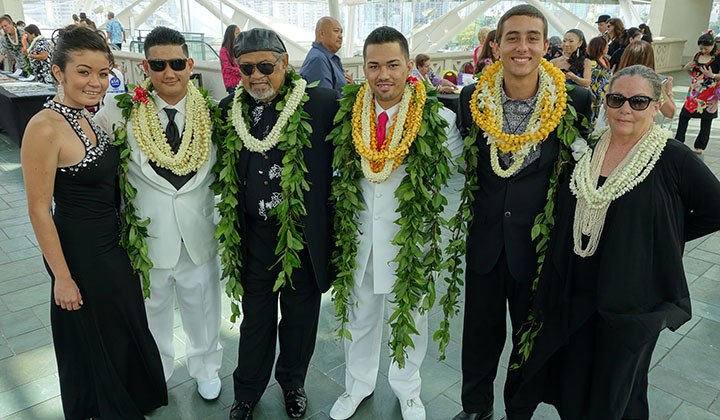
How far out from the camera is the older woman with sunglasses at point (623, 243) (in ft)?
6.91

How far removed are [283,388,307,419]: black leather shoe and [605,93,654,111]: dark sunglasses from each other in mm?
2216

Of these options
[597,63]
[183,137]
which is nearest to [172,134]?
[183,137]

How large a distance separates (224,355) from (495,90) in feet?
7.99

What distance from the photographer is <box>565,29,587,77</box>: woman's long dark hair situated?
22.2ft

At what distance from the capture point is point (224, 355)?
11.6ft

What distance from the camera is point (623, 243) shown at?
7.03ft

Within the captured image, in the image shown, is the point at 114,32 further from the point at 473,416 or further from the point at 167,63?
the point at 473,416

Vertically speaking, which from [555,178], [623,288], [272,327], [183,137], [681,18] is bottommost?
[272,327]

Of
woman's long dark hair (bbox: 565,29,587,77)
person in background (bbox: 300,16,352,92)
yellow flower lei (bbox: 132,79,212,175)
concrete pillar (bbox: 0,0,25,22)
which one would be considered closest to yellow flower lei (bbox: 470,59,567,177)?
yellow flower lei (bbox: 132,79,212,175)

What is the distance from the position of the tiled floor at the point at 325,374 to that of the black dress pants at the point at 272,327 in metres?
0.23

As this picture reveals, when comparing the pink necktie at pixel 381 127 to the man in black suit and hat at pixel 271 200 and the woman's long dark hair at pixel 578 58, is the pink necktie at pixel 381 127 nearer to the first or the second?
the man in black suit and hat at pixel 271 200

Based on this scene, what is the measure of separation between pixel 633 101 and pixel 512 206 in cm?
67

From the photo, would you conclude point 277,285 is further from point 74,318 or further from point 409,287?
point 74,318

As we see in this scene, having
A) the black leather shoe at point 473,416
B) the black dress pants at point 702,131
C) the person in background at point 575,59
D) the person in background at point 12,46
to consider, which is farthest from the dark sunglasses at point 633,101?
the person in background at point 12,46
